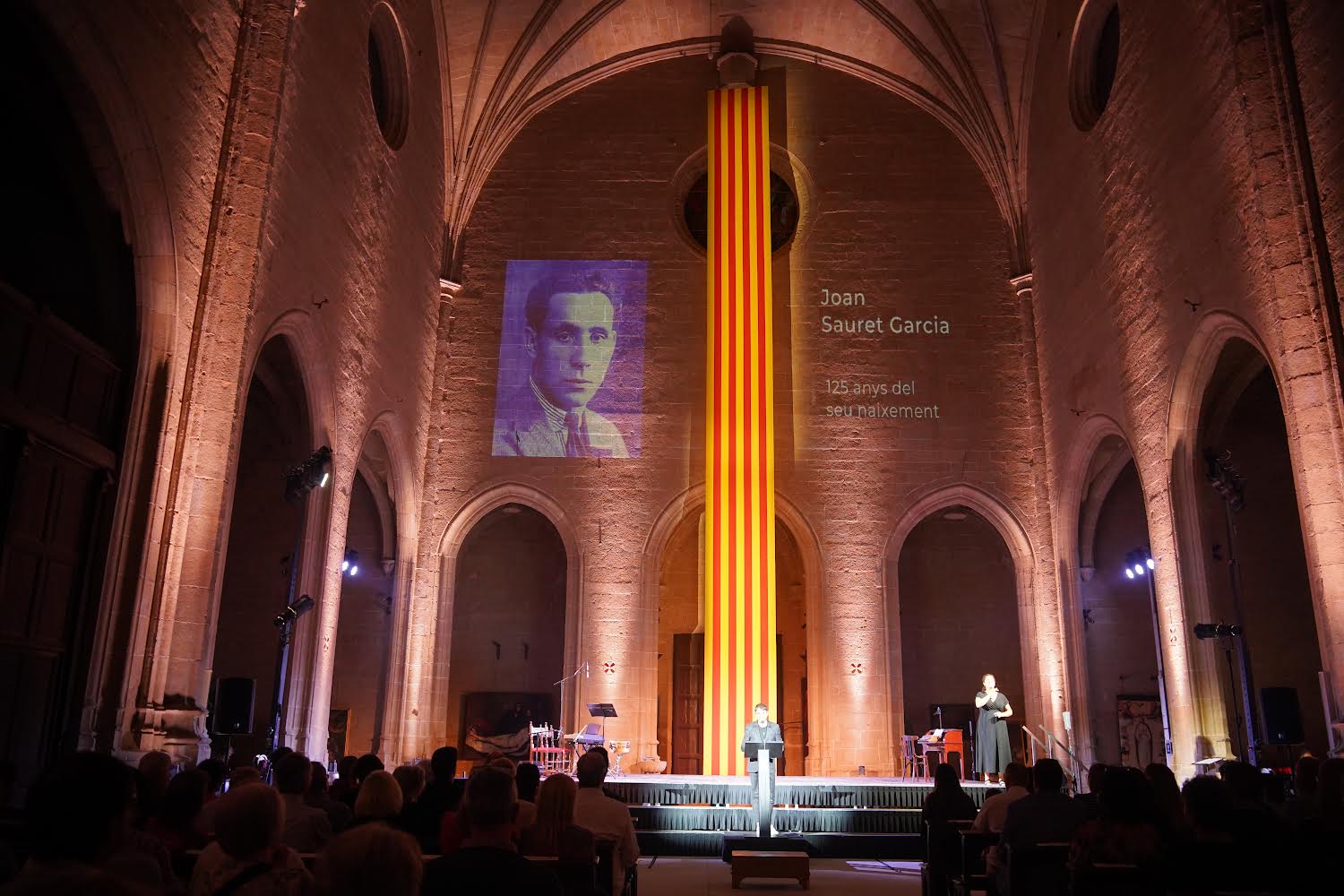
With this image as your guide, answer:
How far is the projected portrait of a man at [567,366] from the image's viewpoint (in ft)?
47.9

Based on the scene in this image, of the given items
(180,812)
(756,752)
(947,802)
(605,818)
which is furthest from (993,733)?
(180,812)

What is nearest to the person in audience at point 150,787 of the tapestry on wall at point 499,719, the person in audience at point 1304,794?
the person in audience at point 1304,794

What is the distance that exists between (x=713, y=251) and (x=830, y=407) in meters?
2.75

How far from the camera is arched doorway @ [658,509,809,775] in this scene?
614 inches

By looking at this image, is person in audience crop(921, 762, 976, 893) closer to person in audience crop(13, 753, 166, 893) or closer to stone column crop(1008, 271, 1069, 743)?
person in audience crop(13, 753, 166, 893)

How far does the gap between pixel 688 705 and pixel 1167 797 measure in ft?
37.5

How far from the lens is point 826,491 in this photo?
14398mm

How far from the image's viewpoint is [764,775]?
8.88 metres

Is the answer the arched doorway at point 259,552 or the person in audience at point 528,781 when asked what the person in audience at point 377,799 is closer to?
the person in audience at point 528,781

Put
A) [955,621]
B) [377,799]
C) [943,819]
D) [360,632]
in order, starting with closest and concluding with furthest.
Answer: [377,799] → [943,819] → [360,632] → [955,621]

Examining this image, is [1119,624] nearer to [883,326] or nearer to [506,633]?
[883,326]

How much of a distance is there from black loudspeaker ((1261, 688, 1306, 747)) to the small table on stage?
4.34 meters

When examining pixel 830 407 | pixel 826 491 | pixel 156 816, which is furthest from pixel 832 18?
pixel 156 816

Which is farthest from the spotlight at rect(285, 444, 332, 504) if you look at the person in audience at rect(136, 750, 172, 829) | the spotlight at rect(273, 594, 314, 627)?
the person in audience at rect(136, 750, 172, 829)
